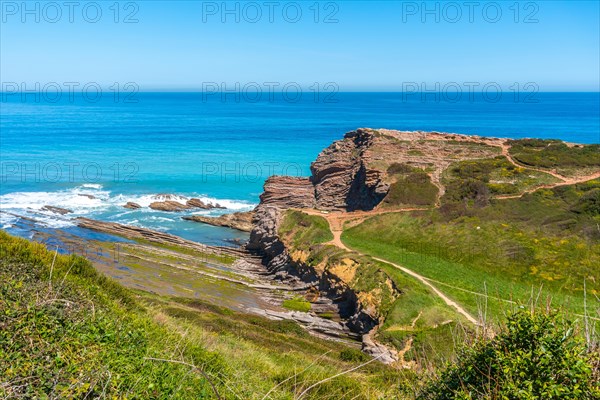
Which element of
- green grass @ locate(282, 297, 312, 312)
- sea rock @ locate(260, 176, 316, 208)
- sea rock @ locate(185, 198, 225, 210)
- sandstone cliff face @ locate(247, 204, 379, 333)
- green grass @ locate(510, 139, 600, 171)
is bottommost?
green grass @ locate(282, 297, 312, 312)

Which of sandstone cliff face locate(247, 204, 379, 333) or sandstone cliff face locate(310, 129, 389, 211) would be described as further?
sandstone cliff face locate(310, 129, 389, 211)

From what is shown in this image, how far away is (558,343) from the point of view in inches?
320

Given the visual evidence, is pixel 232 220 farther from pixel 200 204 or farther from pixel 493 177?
pixel 493 177

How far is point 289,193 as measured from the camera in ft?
196

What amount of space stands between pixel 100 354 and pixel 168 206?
60.8 meters

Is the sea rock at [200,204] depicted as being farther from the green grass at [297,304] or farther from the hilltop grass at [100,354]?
the hilltop grass at [100,354]

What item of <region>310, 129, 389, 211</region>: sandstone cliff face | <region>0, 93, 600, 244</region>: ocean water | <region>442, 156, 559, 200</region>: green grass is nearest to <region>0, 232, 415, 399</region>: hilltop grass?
<region>442, 156, 559, 200</region>: green grass

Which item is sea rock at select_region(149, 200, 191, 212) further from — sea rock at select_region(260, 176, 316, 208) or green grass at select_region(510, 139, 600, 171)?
green grass at select_region(510, 139, 600, 171)

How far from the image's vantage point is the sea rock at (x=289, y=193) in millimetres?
58469

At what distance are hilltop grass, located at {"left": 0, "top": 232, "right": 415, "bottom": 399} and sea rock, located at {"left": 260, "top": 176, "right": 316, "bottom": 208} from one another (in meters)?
39.8

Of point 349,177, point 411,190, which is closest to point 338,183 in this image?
point 349,177

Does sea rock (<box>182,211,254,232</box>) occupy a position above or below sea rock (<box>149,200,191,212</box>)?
below

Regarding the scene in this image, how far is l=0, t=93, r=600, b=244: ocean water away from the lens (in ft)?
Answer: 221

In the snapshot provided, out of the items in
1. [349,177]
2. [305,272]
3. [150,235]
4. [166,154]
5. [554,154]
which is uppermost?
[166,154]
